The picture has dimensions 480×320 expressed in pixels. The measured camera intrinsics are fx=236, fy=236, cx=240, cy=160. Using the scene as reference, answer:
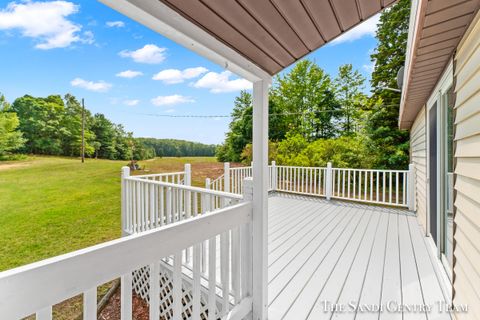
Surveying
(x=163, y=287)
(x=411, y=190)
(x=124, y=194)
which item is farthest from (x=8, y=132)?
(x=411, y=190)

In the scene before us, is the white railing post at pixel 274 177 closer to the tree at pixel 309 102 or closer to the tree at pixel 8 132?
the tree at pixel 8 132

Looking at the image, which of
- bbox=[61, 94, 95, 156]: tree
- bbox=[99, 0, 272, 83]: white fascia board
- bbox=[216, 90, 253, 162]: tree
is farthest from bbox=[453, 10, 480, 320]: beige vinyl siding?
bbox=[216, 90, 253, 162]: tree

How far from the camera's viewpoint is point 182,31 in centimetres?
114

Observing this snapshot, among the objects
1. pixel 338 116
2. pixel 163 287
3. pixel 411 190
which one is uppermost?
pixel 338 116

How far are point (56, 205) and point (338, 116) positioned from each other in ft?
43.2

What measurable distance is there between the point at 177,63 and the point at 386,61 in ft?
33.0

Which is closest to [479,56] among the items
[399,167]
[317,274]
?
[317,274]

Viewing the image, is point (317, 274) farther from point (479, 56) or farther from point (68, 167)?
point (68, 167)

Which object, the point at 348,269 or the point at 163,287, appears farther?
the point at 163,287

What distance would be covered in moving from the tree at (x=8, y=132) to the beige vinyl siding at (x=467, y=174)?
24.4ft

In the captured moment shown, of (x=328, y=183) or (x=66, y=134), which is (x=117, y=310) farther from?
(x=66, y=134)

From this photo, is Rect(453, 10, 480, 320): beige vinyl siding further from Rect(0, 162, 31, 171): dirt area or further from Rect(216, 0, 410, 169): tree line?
Rect(216, 0, 410, 169): tree line

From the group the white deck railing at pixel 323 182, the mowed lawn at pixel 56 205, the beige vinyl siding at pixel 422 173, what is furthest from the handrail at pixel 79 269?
the mowed lawn at pixel 56 205

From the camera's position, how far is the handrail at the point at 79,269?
27.2 inches
